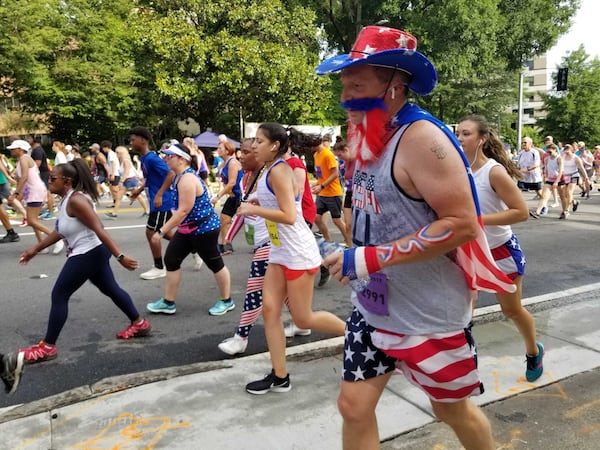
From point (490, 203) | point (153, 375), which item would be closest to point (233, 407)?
point (153, 375)

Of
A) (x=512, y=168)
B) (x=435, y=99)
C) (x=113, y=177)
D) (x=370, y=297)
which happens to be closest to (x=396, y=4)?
(x=435, y=99)

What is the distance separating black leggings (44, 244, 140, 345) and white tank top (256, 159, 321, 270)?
1522 mm

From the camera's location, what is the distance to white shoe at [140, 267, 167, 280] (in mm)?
6578

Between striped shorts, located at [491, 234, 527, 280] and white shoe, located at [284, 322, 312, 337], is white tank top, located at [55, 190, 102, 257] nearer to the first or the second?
white shoe, located at [284, 322, 312, 337]

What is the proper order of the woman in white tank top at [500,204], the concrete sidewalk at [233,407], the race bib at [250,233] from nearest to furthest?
1. the concrete sidewalk at [233,407]
2. the woman in white tank top at [500,204]
3. the race bib at [250,233]

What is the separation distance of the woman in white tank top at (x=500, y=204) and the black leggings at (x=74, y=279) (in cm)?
288

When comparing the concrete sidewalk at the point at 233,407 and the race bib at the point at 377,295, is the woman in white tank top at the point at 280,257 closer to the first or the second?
the concrete sidewalk at the point at 233,407

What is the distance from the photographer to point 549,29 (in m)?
29.0

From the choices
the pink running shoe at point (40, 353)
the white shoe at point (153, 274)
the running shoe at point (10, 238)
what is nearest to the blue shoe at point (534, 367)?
the pink running shoe at point (40, 353)

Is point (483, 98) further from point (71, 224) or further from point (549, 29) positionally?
point (71, 224)

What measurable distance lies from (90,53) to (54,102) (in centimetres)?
286

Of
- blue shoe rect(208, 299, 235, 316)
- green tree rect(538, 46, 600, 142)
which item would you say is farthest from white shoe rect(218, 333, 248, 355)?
green tree rect(538, 46, 600, 142)

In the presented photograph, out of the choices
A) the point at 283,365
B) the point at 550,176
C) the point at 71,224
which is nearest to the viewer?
the point at 283,365

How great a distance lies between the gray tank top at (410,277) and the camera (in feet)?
5.91
